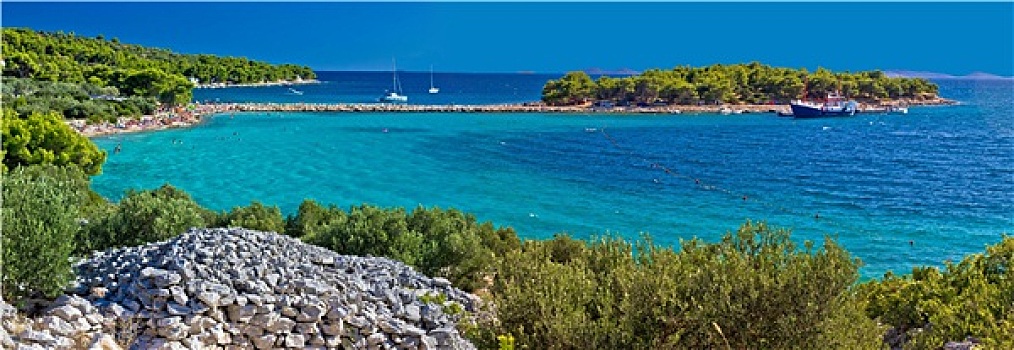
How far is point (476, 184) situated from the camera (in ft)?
111

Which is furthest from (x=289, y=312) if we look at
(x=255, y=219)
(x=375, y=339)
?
(x=255, y=219)

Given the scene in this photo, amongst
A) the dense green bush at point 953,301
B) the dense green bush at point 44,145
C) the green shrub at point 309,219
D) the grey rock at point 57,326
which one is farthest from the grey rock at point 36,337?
the dense green bush at point 44,145

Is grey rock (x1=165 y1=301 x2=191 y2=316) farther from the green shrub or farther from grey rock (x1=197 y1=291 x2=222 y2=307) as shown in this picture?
the green shrub

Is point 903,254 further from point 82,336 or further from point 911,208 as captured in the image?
point 82,336

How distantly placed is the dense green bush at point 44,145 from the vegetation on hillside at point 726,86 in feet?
222

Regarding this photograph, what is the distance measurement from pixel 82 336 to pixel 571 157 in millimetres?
37129

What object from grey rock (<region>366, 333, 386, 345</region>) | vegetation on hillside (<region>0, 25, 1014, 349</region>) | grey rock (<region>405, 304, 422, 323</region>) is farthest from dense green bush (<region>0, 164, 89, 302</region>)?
grey rock (<region>405, 304, 422, 323</region>)

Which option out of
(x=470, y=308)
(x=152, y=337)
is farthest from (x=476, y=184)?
(x=152, y=337)

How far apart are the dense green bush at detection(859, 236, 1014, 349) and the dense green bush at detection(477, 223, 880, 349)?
3.16 feet

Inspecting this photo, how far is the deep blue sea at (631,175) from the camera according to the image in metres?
25.6

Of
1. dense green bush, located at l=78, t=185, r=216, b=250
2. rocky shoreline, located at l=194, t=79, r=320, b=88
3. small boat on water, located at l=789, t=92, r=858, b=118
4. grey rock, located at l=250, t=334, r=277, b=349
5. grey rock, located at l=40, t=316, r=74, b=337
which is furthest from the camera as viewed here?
rocky shoreline, located at l=194, t=79, r=320, b=88

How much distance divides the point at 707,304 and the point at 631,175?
2950 cm

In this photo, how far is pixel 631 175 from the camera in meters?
36.6

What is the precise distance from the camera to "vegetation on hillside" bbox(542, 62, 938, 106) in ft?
297
